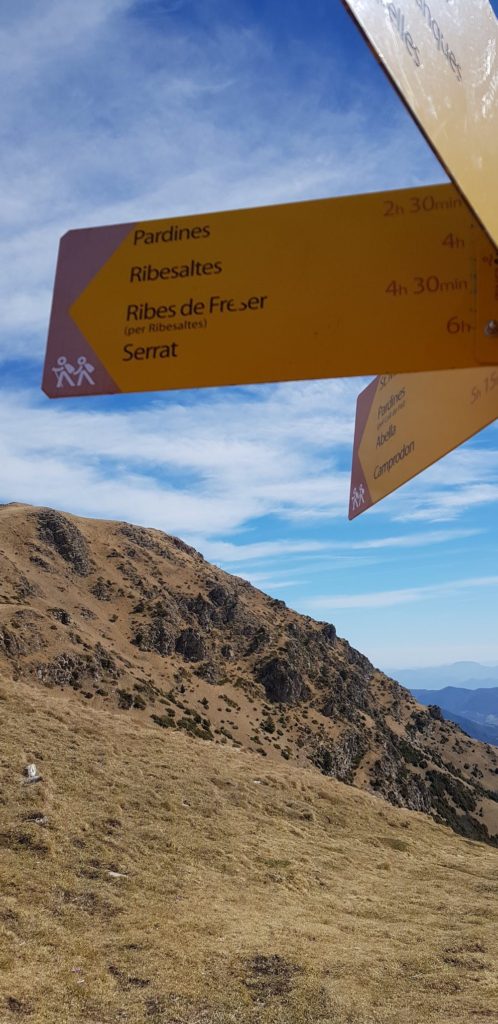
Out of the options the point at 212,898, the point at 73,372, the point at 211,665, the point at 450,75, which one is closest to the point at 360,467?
the point at 73,372

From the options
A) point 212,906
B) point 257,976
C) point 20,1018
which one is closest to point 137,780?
point 212,906

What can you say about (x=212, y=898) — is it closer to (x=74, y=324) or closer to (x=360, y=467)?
(x=360, y=467)

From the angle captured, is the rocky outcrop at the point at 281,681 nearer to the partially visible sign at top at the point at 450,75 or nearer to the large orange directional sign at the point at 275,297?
the large orange directional sign at the point at 275,297

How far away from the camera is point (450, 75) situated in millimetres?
1897

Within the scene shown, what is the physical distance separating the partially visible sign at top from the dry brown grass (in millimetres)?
10239

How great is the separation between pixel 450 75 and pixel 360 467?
7.91ft

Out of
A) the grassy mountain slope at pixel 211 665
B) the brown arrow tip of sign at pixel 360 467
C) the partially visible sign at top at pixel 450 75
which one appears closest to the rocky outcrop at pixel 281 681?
the grassy mountain slope at pixel 211 665

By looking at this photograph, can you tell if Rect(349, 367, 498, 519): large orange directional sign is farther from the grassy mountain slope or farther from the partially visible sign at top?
the grassy mountain slope

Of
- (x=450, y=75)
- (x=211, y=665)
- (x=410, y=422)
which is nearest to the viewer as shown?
(x=450, y=75)

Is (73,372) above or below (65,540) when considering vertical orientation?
below

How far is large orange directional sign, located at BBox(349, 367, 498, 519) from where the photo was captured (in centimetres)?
262

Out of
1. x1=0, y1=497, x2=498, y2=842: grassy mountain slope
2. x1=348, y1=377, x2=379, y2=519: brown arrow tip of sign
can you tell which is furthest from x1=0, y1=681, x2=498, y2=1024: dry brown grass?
x1=0, y1=497, x2=498, y2=842: grassy mountain slope

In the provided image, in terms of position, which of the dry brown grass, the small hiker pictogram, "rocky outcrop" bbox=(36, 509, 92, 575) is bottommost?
the dry brown grass

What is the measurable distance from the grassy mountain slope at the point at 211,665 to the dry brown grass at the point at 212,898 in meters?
33.1
